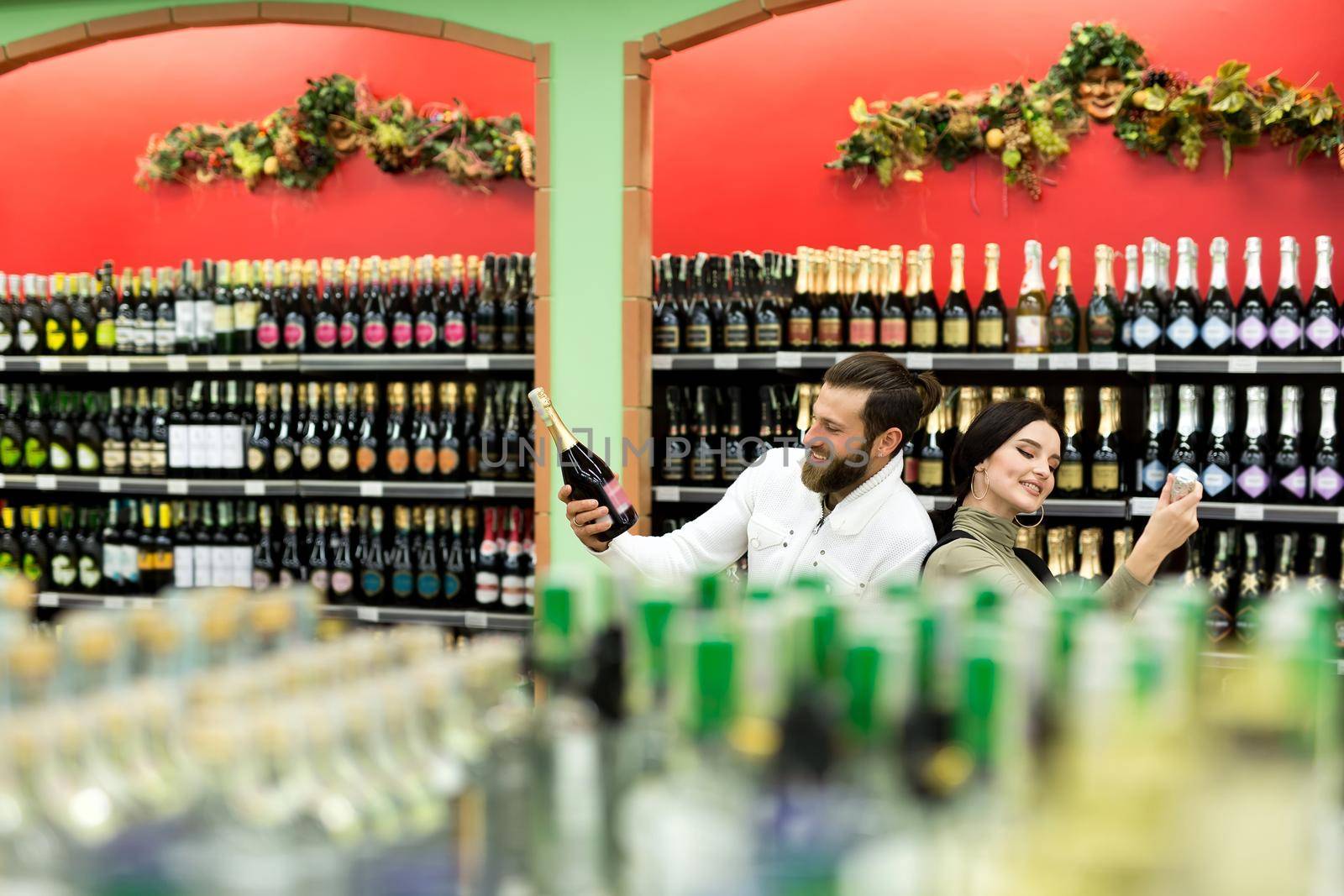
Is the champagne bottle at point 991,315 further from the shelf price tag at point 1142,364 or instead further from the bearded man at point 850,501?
the bearded man at point 850,501

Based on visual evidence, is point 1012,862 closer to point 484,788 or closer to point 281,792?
point 484,788

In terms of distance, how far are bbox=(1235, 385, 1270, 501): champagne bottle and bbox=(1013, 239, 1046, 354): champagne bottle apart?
622mm

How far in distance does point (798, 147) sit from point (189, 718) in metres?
3.73

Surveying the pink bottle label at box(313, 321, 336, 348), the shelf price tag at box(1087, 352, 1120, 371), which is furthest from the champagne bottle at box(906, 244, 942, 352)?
the pink bottle label at box(313, 321, 336, 348)

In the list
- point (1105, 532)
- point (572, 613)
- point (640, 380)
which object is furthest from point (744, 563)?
point (572, 613)

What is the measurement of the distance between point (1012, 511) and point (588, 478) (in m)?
1.16

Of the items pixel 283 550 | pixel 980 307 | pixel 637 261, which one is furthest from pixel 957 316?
pixel 283 550

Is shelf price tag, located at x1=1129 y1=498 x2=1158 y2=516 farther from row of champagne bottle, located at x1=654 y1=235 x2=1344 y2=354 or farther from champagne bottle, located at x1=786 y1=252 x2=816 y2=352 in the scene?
champagne bottle, located at x1=786 y1=252 x2=816 y2=352

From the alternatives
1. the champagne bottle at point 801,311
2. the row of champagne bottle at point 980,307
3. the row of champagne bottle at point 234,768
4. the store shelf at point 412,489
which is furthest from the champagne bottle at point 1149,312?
the row of champagne bottle at point 234,768

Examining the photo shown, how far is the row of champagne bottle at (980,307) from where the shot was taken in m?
3.69

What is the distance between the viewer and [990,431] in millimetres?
2328

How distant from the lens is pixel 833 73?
4.36 metres

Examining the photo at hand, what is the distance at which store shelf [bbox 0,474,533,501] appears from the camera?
4.19 meters

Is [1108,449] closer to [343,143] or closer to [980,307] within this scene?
[980,307]
